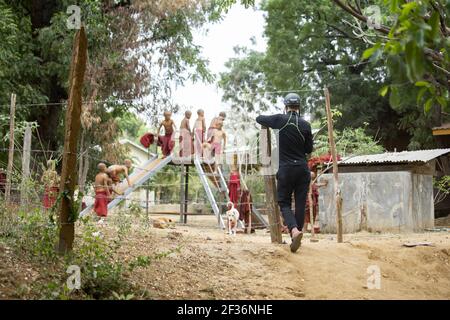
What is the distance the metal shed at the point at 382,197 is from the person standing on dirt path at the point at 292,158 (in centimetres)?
694

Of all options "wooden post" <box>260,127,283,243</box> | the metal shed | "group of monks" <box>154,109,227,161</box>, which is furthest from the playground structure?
"wooden post" <box>260,127,283,243</box>

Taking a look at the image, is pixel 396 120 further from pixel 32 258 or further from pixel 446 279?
pixel 32 258

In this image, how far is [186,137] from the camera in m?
16.1

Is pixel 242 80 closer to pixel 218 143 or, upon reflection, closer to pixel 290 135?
pixel 218 143

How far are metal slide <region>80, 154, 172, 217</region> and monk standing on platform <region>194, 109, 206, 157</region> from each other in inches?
32.0

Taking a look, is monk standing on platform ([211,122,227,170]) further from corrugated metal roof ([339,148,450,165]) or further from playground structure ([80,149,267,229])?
corrugated metal roof ([339,148,450,165])

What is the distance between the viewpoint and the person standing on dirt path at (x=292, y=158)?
7.45 metres

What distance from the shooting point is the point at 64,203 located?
5699 millimetres

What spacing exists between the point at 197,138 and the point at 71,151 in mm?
10248

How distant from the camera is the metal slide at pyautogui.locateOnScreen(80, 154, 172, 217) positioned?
1381 cm

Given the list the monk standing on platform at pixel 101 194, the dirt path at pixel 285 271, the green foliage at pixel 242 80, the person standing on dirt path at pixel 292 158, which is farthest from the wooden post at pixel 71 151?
the green foliage at pixel 242 80

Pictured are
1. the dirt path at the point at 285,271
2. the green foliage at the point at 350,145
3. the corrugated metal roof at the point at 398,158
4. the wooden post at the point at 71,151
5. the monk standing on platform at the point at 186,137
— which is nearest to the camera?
the wooden post at the point at 71,151

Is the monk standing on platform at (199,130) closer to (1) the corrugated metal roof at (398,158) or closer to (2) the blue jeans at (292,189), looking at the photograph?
(1) the corrugated metal roof at (398,158)

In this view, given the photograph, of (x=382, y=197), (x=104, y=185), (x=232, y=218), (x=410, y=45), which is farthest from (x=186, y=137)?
(x=410, y=45)
